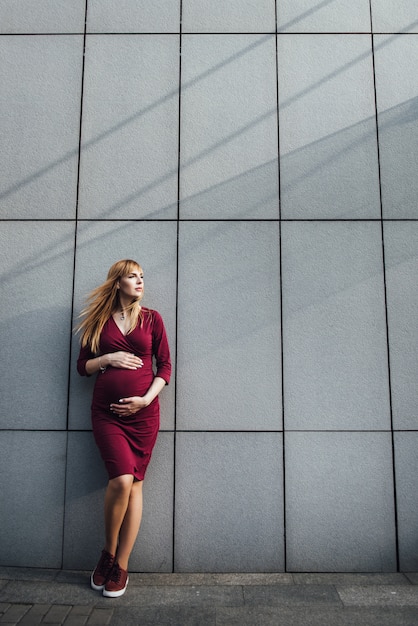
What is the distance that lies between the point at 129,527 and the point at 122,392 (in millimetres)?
1060

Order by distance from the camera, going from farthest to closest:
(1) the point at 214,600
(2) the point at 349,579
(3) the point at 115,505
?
1. (2) the point at 349,579
2. (3) the point at 115,505
3. (1) the point at 214,600

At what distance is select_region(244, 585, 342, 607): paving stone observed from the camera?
10.7 ft

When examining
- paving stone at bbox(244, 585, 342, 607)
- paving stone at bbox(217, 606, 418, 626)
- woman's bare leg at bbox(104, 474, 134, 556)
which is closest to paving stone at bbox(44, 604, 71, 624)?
woman's bare leg at bbox(104, 474, 134, 556)

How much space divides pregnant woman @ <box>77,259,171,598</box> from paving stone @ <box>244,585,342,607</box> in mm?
1011

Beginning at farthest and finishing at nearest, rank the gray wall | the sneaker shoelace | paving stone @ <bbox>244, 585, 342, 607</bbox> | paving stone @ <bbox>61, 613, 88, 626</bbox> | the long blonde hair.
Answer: the gray wall < the long blonde hair < the sneaker shoelace < paving stone @ <bbox>244, 585, 342, 607</bbox> < paving stone @ <bbox>61, 613, 88, 626</bbox>

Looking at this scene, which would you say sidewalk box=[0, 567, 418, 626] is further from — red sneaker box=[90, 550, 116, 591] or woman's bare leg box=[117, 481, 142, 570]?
woman's bare leg box=[117, 481, 142, 570]

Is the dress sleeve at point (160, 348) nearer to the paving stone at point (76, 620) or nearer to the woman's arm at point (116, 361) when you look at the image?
the woman's arm at point (116, 361)

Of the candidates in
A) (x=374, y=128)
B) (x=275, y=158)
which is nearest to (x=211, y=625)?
(x=275, y=158)

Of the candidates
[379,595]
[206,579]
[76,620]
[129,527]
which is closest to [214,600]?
[206,579]

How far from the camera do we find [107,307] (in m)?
3.81

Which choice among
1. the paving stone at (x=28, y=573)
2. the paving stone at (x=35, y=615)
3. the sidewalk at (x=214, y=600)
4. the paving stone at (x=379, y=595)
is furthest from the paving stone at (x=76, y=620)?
the paving stone at (x=379, y=595)

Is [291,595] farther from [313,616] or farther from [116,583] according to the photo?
[116,583]

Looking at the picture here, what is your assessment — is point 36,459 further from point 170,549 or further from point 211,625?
point 211,625

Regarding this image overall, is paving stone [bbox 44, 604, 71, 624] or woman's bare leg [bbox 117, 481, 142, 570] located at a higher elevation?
woman's bare leg [bbox 117, 481, 142, 570]
